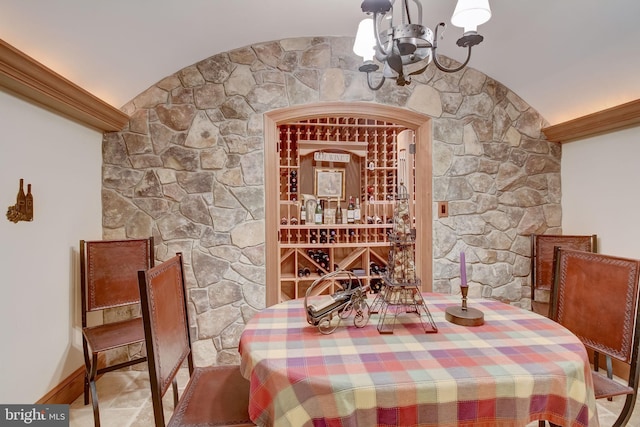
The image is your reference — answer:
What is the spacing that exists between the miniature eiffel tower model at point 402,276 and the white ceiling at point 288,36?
1565 millimetres

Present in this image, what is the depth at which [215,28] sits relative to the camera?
2.41 metres

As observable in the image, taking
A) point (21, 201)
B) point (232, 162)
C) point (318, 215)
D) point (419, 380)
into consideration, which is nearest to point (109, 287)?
point (21, 201)

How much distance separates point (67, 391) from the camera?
7.10 feet

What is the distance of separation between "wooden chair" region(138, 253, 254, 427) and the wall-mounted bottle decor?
907mm

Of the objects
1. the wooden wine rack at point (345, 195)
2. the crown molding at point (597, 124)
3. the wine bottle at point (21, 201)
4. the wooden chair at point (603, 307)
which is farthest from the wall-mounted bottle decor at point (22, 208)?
the crown molding at point (597, 124)

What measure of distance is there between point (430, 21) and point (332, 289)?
2874mm

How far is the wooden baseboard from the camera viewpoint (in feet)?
6.61

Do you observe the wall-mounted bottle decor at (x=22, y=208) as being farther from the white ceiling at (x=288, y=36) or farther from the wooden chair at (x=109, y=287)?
the white ceiling at (x=288, y=36)

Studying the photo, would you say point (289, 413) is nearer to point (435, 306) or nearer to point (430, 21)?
point (435, 306)

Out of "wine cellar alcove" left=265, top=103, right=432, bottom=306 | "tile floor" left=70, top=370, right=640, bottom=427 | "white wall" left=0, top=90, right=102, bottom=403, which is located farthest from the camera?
"wine cellar alcove" left=265, top=103, right=432, bottom=306

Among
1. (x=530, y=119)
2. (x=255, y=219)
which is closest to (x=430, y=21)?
(x=530, y=119)

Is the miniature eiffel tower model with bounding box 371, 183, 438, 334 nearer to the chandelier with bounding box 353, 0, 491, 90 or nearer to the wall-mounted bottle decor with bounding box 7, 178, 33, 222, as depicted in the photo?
the chandelier with bounding box 353, 0, 491, 90

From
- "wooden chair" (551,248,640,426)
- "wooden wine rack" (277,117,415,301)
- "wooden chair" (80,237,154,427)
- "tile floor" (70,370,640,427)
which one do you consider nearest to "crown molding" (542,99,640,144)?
"wooden chair" (551,248,640,426)

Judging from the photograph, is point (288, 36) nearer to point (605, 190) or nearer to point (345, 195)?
point (345, 195)
